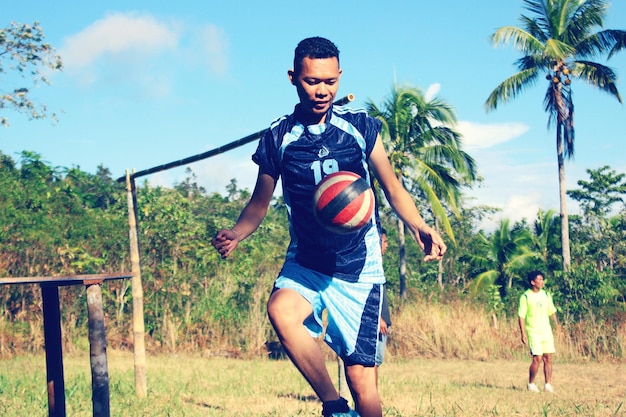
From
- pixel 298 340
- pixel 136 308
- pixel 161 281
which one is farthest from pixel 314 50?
pixel 161 281

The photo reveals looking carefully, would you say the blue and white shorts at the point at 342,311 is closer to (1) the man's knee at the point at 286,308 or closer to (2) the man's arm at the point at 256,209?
(1) the man's knee at the point at 286,308

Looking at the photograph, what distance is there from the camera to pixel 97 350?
559 cm

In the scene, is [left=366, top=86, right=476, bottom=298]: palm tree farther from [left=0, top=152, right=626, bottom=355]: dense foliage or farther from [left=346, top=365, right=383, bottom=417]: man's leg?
[left=346, top=365, right=383, bottom=417]: man's leg

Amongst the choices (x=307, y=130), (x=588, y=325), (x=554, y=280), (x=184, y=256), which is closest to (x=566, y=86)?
(x=554, y=280)

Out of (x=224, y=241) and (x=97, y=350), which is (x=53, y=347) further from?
(x=224, y=241)

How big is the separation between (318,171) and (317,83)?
1.64ft

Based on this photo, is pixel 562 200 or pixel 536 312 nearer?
pixel 536 312

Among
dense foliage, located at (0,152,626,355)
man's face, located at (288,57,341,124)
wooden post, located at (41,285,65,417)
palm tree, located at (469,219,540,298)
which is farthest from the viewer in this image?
palm tree, located at (469,219,540,298)

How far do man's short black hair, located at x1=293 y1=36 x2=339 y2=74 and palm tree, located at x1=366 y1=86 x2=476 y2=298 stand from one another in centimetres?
2245

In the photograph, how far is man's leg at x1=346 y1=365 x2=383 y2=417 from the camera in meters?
3.94

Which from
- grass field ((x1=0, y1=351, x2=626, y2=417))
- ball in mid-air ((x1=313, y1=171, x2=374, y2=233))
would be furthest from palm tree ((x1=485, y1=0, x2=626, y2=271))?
ball in mid-air ((x1=313, y1=171, x2=374, y2=233))

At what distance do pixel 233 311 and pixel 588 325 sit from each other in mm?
9077

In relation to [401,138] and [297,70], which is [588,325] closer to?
[401,138]

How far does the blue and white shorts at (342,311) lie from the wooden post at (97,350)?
2218mm
